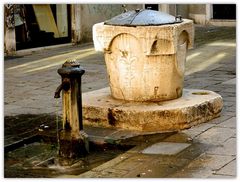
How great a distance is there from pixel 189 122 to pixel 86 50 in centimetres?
848

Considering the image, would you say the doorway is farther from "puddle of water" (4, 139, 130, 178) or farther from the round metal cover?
"puddle of water" (4, 139, 130, 178)

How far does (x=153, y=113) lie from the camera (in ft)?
22.5

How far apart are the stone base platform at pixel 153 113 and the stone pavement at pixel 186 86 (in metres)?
0.13

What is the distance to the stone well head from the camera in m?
6.96

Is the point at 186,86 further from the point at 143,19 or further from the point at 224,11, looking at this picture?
the point at 224,11

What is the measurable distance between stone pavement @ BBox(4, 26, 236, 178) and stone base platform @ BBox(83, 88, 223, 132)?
0.13 metres

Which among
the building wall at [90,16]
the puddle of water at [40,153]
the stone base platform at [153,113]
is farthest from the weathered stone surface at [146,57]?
the building wall at [90,16]

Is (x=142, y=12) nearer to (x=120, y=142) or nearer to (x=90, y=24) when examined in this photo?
(x=120, y=142)

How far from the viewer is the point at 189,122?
693cm

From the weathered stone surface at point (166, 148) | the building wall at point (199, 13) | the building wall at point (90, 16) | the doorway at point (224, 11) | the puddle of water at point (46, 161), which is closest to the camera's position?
the puddle of water at point (46, 161)

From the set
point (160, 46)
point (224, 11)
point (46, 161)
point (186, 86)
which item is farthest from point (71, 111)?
point (224, 11)

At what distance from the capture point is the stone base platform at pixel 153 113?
6.86 meters

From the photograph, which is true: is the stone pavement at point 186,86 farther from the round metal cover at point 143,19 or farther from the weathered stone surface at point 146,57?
the round metal cover at point 143,19

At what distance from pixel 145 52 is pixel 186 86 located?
2777 mm
